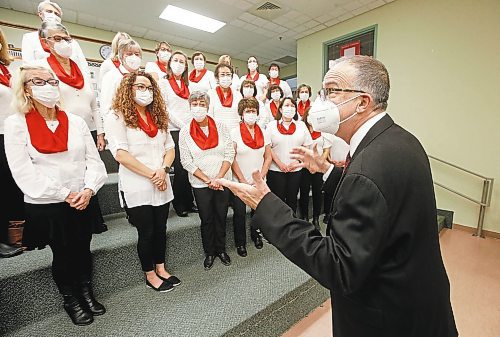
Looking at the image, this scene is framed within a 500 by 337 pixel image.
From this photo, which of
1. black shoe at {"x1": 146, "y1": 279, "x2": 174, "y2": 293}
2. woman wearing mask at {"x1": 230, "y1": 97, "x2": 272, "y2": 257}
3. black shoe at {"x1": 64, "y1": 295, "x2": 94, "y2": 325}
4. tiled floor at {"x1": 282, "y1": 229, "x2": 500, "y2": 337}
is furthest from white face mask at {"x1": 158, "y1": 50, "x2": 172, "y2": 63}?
tiled floor at {"x1": 282, "y1": 229, "x2": 500, "y2": 337}

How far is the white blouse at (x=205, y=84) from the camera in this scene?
10.4ft

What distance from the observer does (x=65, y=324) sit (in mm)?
1583

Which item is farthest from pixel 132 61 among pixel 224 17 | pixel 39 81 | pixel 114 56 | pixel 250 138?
pixel 224 17

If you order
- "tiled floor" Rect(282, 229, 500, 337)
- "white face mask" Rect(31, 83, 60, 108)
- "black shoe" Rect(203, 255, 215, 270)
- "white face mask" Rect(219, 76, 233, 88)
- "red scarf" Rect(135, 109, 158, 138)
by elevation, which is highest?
"white face mask" Rect(219, 76, 233, 88)

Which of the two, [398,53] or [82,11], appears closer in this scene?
[398,53]

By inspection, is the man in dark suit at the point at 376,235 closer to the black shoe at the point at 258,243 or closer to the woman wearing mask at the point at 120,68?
the black shoe at the point at 258,243

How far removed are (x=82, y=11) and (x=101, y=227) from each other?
465 centimetres

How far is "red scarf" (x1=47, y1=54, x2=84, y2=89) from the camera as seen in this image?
6.50ft

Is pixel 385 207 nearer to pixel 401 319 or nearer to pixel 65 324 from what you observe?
pixel 401 319

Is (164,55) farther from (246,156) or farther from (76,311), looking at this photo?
(76,311)

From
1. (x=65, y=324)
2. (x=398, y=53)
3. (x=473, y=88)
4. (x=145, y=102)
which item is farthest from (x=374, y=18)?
(x=65, y=324)

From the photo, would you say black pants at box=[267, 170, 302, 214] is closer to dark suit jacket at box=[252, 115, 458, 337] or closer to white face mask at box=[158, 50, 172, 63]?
white face mask at box=[158, 50, 172, 63]

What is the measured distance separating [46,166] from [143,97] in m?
0.74

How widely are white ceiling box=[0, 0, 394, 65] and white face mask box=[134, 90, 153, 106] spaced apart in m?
3.53
